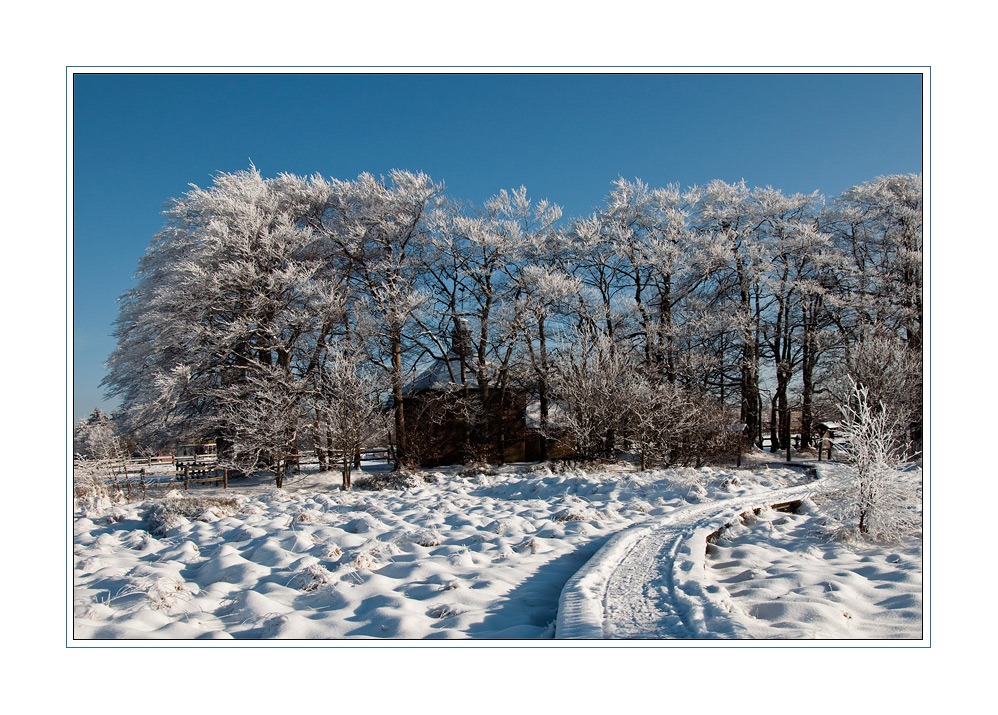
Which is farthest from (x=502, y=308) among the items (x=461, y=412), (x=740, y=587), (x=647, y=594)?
(x=647, y=594)

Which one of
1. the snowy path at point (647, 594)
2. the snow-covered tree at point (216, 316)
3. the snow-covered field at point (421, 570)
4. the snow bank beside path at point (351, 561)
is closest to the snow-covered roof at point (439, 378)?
the snow-covered tree at point (216, 316)

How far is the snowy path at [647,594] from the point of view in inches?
139

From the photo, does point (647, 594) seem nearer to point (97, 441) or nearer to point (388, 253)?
point (97, 441)

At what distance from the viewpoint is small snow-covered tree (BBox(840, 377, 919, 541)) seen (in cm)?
574

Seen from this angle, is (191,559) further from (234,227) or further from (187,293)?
(234,227)

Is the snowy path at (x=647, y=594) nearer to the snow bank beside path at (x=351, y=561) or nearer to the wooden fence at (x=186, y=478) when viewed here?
the snow bank beside path at (x=351, y=561)

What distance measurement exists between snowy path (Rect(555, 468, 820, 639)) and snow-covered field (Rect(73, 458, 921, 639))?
161mm

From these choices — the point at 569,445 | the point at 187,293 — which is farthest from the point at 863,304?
the point at 187,293

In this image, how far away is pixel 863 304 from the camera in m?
17.3

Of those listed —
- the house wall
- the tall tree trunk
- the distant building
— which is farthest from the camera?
the distant building

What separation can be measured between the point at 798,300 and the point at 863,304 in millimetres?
3113

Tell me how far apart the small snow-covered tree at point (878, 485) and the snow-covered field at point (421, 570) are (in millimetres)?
239

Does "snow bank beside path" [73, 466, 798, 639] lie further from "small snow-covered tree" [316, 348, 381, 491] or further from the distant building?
the distant building

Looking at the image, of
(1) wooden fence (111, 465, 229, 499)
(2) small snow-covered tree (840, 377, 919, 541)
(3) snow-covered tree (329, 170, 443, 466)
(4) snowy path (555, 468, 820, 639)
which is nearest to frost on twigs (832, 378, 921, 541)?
(2) small snow-covered tree (840, 377, 919, 541)
